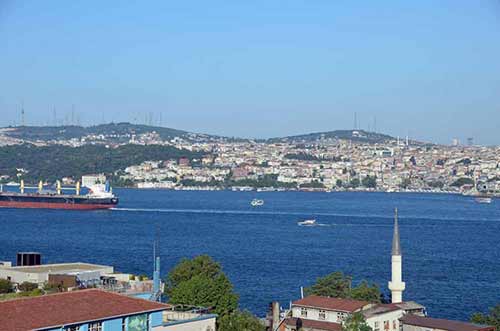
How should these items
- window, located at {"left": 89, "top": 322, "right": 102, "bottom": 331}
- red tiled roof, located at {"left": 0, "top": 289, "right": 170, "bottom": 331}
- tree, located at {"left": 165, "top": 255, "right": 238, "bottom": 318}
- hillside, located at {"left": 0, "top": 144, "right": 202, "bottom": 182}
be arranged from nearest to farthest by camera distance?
red tiled roof, located at {"left": 0, "top": 289, "right": 170, "bottom": 331}
window, located at {"left": 89, "top": 322, "right": 102, "bottom": 331}
tree, located at {"left": 165, "top": 255, "right": 238, "bottom": 318}
hillside, located at {"left": 0, "top": 144, "right": 202, "bottom": 182}

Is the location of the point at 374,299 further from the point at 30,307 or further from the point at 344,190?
the point at 344,190

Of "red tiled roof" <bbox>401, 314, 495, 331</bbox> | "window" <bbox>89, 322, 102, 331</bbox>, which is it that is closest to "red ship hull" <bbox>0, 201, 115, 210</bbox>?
"red tiled roof" <bbox>401, 314, 495, 331</bbox>

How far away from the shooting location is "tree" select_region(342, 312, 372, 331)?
257 inches

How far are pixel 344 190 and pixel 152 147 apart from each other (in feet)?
65.5

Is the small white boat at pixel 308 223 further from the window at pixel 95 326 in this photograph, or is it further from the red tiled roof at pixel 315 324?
the window at pixel 95 326

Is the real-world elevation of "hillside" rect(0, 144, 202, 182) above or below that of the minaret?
above

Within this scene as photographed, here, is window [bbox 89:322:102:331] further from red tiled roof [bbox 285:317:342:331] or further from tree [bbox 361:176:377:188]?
tree [bbox 361:176:377:188]

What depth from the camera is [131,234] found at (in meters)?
23.5

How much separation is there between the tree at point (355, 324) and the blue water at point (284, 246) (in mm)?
3987

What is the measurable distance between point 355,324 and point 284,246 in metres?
13.9

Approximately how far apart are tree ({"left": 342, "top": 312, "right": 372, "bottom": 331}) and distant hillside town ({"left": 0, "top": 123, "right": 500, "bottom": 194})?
188 feet

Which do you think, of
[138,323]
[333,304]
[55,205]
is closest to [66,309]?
[138,323]

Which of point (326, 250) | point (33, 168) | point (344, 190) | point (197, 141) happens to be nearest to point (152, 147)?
point (33, 168)

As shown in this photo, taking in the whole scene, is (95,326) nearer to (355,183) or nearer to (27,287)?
(27,287)
